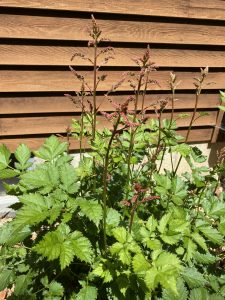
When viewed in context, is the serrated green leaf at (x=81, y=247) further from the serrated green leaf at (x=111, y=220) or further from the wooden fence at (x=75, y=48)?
the wooden fence at (x=75, y=48)

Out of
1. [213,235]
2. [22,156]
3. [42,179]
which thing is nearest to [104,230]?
[42,179]

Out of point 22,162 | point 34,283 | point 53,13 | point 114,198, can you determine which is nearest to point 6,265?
point 34,283

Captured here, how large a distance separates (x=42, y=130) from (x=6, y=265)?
2.15 m

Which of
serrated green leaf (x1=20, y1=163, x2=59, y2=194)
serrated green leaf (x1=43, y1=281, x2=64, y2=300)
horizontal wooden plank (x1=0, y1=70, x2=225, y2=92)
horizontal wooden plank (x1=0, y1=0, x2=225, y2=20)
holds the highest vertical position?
horizontal wooden plank (x1=0, y1=0, x2=225, y2=20)

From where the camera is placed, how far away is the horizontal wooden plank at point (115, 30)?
128 inches

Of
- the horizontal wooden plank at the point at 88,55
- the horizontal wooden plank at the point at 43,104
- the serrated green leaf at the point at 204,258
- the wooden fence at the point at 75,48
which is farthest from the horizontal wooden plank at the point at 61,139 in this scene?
the serrated green leaf at the point at 204,258

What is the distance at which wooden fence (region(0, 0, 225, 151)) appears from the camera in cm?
333

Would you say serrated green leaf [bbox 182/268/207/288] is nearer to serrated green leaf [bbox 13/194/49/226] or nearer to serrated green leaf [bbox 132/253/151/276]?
serrated green leaf [bbox 132/253/151/276]

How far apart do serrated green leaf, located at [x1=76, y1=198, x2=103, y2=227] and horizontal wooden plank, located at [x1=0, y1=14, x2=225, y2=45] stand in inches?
86.1

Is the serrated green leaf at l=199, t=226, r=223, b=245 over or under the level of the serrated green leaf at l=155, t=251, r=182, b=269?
over

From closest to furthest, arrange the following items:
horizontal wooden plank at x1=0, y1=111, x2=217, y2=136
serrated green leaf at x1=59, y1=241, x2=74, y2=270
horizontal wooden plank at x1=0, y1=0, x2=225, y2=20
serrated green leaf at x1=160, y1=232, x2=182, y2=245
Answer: serrated green leaf at x1=59, y1=241, x2=74, y2=270 < serrated green leaf at x1=160, y1=232, x2=182, y2=245 < horizontal wooden plank at x1=0, y1=0, x2=225, y2=20 < horizontal wooden plank at x1=0, y1=111, x2=217, y2=136

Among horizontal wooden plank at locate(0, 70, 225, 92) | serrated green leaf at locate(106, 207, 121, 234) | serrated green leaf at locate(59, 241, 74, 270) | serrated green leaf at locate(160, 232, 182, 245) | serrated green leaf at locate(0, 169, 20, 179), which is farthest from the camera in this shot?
horizontal wooden plank at locate(0, 70, 225, 92)

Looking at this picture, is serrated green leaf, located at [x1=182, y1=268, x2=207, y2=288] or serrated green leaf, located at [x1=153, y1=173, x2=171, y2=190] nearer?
serrated green leaf, located at [x1=182, y1=268, x2=207, y2=288]

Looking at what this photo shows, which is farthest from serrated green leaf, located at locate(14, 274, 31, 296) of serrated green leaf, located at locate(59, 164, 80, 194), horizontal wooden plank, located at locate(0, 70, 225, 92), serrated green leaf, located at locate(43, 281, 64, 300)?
horizontal wooden plank, located at locate(0, 70, 225, 92)
